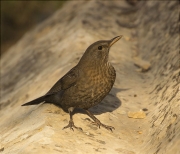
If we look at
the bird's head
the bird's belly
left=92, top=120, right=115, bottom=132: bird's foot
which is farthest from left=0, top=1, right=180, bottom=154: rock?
the bird's head

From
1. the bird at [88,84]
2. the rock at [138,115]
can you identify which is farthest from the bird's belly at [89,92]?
the rock at [138,115]

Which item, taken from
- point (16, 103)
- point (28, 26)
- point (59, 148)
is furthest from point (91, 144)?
point (28, 26)

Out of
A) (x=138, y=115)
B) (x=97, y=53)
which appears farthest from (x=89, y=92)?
(x=138, y=115)

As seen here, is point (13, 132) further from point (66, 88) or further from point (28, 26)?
point (28, 26)

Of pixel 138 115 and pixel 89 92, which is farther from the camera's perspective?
pixel 138 115

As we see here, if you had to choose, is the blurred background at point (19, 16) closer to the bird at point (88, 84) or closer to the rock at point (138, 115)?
the bird at point (88, 84)

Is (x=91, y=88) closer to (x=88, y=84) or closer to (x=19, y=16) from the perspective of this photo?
(x=88, y=84)
